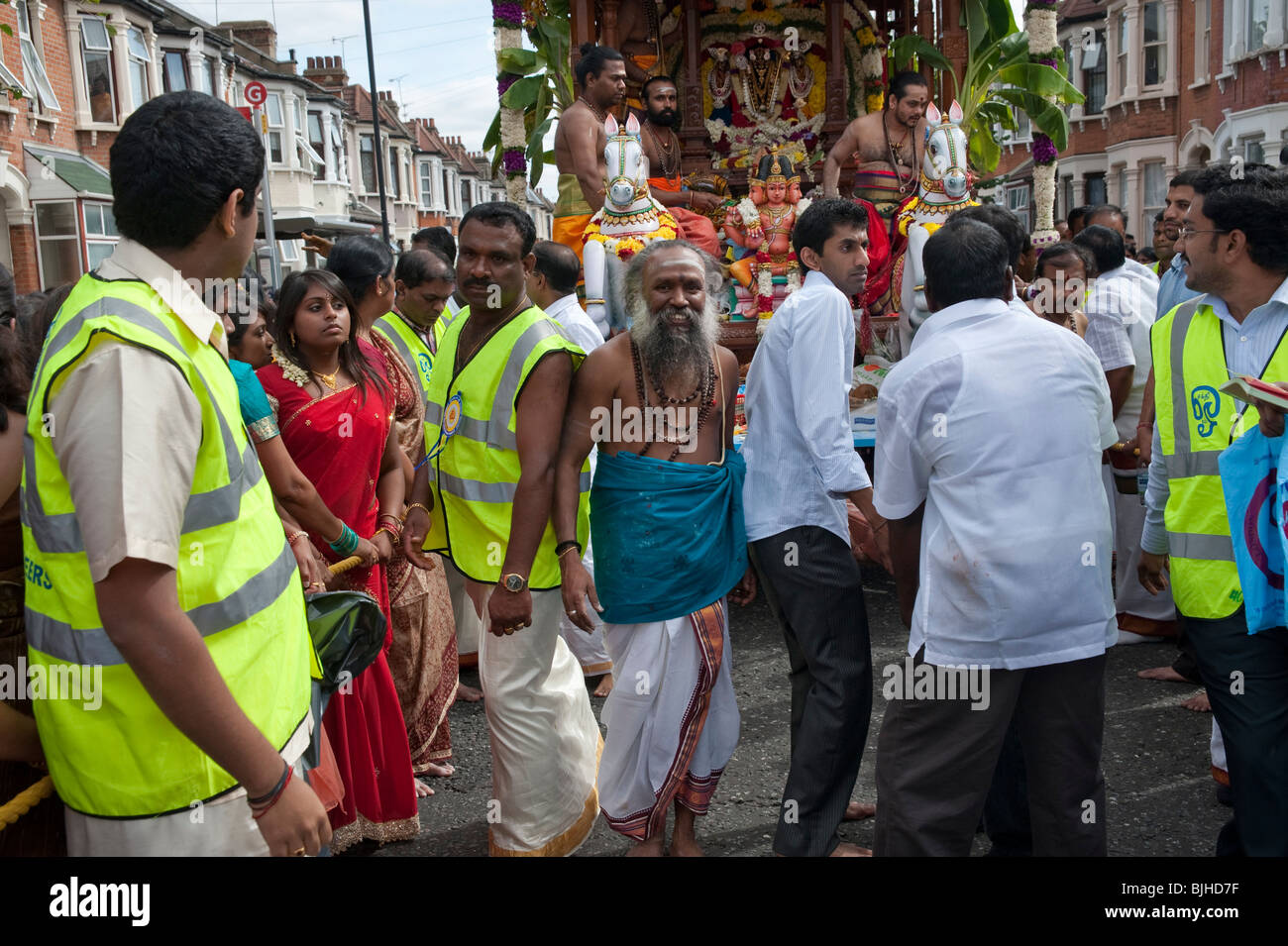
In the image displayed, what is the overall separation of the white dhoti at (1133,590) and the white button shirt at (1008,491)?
119 inches

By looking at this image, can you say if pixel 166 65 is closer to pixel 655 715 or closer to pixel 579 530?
pixel 579 530

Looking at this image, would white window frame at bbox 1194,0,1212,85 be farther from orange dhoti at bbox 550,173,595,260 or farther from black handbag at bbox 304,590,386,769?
black handbag at bbox 304,590,386,769

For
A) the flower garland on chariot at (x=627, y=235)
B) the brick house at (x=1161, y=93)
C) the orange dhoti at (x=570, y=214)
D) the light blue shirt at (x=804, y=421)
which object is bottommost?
the light blue shirt at (x=804, y=421)

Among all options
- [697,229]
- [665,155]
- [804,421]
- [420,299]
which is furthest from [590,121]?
[804,421]

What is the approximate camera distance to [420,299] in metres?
5.16

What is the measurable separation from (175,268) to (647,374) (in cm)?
173

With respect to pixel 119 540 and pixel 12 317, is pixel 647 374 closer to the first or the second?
pixel 12 317

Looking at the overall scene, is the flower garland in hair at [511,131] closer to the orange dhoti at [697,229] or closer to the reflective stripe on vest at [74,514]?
the orange dhoti at [697,229]

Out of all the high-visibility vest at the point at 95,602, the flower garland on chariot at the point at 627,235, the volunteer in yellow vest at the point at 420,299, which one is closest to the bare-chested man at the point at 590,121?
the flower garland on chariot at the point at 627,235

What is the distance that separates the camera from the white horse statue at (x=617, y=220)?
695 centimetres

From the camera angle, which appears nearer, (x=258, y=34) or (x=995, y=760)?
(x=995, y=760)

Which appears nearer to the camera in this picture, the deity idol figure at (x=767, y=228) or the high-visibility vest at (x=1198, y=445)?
the high-visibility vest at (x=1198, y=445)

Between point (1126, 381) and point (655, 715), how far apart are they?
3450 millimetres

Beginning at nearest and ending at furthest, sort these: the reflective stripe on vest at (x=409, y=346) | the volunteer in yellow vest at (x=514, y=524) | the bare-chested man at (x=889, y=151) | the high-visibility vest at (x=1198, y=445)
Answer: the high-visibility vest at (x=1198, y=445) < the volunteer in yellow vest at (x=514, y=524) < the reflective stripe on vest at (x=409, y=346) < the bare-chested man at (x=889, y=151)
